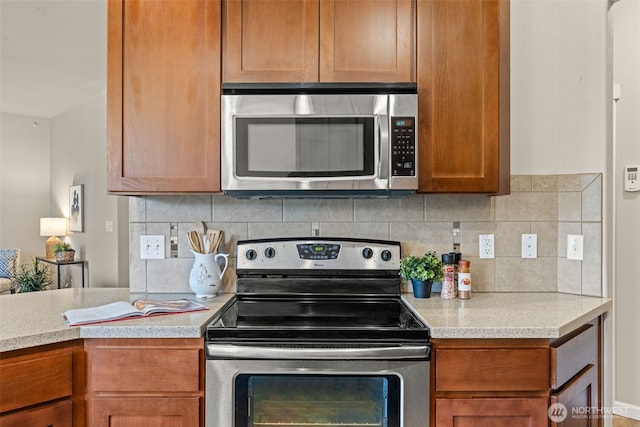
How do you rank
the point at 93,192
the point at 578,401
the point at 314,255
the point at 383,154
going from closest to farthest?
1. the point at 578,401
2. the point at 383,154
3. the point at 314,255
4. the point at 93,192

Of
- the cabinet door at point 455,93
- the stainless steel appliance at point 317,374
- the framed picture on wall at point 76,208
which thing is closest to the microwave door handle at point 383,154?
the cabinet door at point 455,93

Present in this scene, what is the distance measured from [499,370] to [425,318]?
273 millimetres

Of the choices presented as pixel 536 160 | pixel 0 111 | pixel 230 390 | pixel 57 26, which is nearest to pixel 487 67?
pixel 536 160

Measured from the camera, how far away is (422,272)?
1829mm

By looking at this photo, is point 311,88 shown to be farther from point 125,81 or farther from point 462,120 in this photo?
point 125,81

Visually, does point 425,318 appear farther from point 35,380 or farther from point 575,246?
point 35,380

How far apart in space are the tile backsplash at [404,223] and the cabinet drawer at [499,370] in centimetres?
66

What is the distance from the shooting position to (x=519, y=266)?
2.01 metres

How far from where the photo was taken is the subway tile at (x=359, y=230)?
6.53ft

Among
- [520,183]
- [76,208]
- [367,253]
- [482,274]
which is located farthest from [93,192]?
[520,183]

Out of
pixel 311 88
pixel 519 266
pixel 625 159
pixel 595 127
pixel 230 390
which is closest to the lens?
pixel 230 390

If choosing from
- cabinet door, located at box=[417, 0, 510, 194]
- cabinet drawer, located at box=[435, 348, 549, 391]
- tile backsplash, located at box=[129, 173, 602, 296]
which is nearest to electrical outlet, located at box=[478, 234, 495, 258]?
tile backsplash, located at box=[129, 173, 602, 296]

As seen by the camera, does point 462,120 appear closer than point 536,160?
Yes

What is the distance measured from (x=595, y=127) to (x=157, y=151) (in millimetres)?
1874
